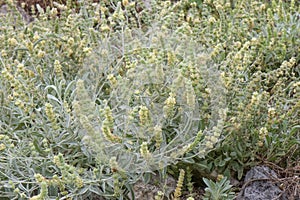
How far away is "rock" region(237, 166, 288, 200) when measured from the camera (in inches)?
87.2

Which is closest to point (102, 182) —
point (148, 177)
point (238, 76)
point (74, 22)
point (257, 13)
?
point (148, 177)

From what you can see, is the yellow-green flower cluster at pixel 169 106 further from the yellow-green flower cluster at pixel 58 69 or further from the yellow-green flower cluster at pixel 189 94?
the yellow-green flower cluster at pixel 58 69

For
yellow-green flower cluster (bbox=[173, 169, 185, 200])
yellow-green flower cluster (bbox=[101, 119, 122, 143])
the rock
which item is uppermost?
yellow-green flower cluster (bbox=[101, 119, 122, 143])

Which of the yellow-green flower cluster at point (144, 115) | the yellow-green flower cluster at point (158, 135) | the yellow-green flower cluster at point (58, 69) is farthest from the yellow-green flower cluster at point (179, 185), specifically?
the yellow-green flower cluster at point (58, 69)

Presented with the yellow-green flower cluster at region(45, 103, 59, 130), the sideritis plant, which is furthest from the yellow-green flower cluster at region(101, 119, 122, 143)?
the yellow-green flower cluster at region(45, 103, 59, 130)

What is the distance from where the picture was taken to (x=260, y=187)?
2250mm

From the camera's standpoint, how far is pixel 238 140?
91.7 inches

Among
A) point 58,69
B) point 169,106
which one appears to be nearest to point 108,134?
point 169,106

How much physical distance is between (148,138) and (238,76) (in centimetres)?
56

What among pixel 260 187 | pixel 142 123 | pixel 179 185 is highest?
pixel 142 123

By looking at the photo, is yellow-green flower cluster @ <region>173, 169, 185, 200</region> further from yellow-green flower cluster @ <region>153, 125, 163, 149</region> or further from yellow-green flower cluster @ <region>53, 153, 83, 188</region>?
yellow-green flower cluster @ <region>53, 153, 83, 188</region>

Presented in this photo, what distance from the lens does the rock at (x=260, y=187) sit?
2.21 m

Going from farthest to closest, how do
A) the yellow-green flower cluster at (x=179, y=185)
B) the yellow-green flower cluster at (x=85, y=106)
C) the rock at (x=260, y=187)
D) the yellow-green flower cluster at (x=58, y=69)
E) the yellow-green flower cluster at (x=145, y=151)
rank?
1. the yellow-green flower cluster at (x=58, y=69)
2. the rock at (x=260, y=187)
3. the yellow-green flower cluster at (x=179, y=185)
4. the yellow-green flower cluster at (x=85, y=106)
5. the yellow-green flower cluster at (x=145, y=151)

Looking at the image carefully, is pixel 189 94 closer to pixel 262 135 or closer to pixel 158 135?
pixel 158 135
